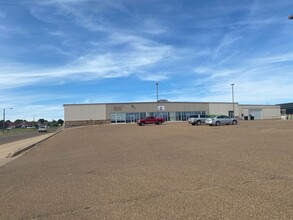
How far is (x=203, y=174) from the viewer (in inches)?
334

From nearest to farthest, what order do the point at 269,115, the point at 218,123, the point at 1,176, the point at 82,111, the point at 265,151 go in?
the point at 1,176, the point at 265,151, the point at 218,123, the point at 82,111, the point at 269,115

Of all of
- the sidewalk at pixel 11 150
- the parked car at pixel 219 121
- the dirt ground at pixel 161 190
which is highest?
the parked car at pixel 219 121

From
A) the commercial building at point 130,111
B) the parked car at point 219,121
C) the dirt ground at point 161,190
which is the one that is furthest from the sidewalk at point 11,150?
the commercial building at point 130,111

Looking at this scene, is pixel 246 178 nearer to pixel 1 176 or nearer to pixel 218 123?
pixel 1 176

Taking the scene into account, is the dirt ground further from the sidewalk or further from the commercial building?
the commercial building

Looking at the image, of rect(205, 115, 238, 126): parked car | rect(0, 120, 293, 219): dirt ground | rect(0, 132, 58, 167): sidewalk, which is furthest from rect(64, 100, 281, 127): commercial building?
rect(0, 120, 293, 219): dirt ground

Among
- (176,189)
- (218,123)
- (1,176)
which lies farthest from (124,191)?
(218,123)

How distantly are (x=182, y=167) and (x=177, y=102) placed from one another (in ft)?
259

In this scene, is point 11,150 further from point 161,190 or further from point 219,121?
point 219,121

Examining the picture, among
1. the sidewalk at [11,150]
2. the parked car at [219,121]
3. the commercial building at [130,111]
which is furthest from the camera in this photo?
the commercial building at [130,111]

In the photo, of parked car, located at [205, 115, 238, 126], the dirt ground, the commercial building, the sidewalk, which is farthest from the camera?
the commercial building

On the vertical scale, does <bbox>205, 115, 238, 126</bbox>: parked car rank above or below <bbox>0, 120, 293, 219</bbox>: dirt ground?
above

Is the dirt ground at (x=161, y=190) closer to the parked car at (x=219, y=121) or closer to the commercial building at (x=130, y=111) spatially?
the parked car at (x=219, y=121)

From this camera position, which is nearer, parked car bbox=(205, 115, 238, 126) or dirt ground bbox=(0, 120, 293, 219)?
dirt ground bbox=(0, 120, 293, 219)
